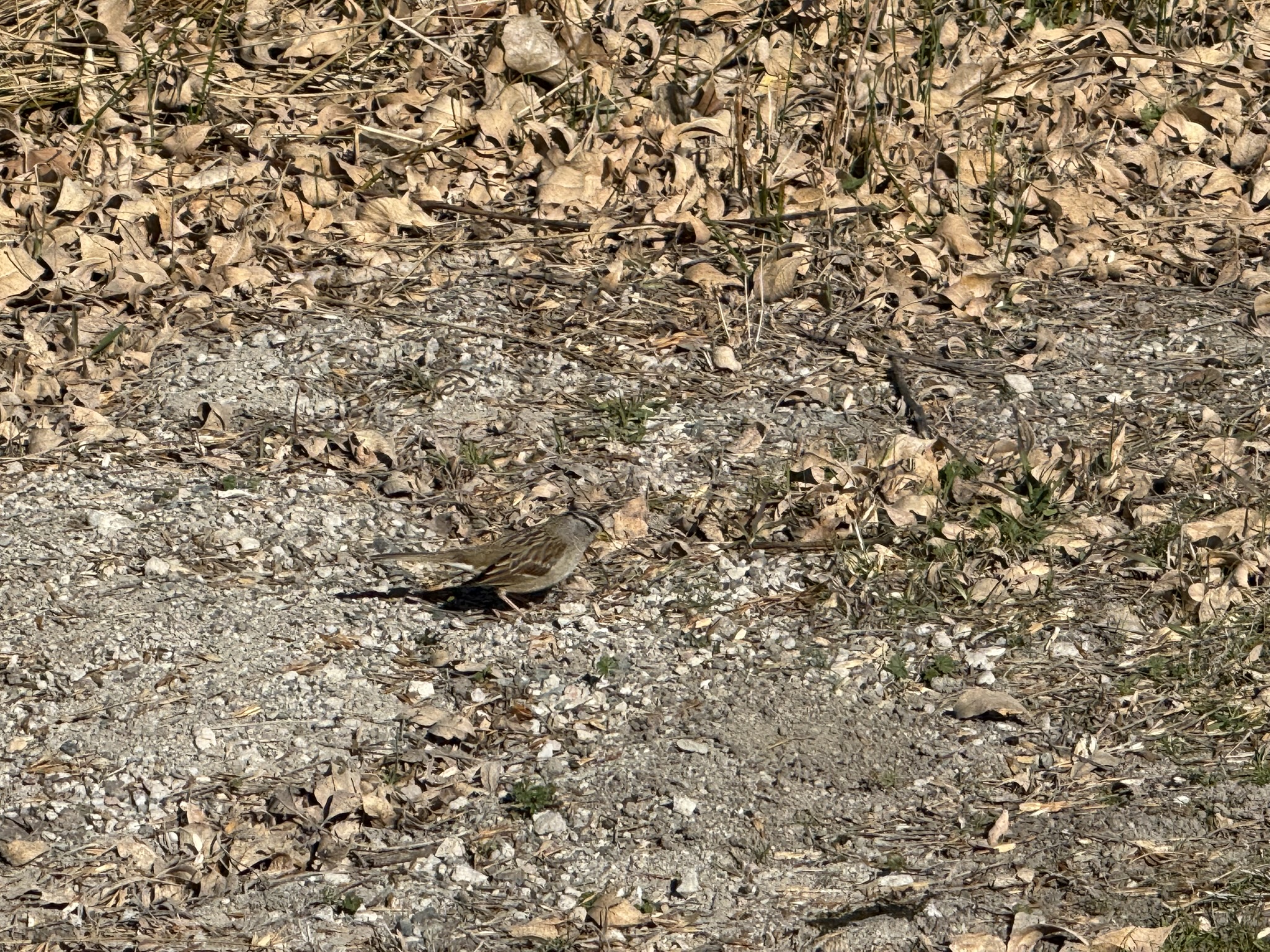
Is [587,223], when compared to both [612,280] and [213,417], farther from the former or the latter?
[213,417]

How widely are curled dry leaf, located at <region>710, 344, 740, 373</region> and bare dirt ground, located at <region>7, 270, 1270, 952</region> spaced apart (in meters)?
0.02

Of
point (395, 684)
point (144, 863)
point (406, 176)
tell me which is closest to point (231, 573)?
point (395, 684)

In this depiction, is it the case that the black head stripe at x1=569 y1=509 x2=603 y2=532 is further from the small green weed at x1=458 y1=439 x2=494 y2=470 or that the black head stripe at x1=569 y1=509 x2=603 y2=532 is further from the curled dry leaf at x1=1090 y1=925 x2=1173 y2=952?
the curled dry leaf at x1=1090 y1=925 x2=1173 y2=952

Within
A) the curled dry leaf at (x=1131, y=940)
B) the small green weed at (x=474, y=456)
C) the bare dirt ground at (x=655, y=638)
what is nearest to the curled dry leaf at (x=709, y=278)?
the bare dirt ground at (x=655, y=638)

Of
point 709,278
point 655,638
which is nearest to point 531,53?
point 709,278

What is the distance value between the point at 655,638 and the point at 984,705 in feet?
3.79

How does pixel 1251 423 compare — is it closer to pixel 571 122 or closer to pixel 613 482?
pixel 613 482

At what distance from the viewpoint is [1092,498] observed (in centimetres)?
621

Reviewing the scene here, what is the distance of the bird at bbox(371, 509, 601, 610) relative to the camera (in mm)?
5762

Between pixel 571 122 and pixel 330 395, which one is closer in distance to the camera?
pixel 330 395

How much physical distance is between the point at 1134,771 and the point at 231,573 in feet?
10.5

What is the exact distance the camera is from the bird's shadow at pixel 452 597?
6008mm

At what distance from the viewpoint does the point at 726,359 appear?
7.22 metres

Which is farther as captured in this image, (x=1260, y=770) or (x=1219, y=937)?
(x=1260, y=770)
